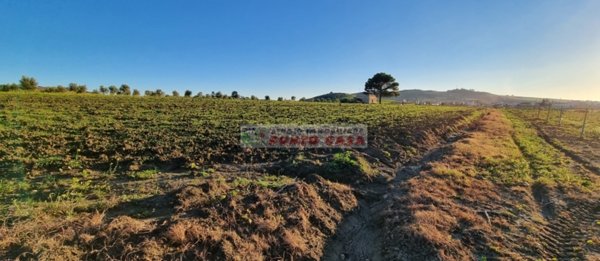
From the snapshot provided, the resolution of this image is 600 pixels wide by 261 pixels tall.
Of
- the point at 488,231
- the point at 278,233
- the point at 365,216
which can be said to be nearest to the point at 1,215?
the point at 278,233

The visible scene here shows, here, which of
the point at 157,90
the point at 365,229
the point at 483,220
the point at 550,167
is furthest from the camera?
the point at 157,90

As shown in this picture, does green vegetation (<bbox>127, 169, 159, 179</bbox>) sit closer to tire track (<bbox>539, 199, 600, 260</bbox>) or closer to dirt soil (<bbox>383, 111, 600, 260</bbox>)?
dirt soil (<bbox>383, 111, 600, 260</bbox>)

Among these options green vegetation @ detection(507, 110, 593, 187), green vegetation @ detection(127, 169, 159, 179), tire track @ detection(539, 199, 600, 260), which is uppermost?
green vegetation @ detection(127, 169, 159, 179)

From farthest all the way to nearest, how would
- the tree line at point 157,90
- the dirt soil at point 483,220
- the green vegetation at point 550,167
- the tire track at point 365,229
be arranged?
A: the tree line at point 157,90 < the green vegetation at point 550,167 < the tire track at point 365,229 < the dirt soil at point 483,220

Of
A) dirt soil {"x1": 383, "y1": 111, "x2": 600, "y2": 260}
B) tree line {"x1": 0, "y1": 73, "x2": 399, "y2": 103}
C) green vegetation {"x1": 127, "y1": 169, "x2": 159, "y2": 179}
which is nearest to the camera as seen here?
dirt soil {"x1": 383, "y1": 111, "x2": 600, "y2": 260}

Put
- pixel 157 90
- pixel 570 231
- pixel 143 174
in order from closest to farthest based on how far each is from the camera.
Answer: pixel 570 231 → pixel 143 174 → pixel 157 90

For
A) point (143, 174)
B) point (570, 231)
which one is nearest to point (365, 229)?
point (570, 231)

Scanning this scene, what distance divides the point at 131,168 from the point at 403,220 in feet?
21.1

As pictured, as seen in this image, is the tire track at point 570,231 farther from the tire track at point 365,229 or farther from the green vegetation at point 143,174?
the green vegetation at point 143,174

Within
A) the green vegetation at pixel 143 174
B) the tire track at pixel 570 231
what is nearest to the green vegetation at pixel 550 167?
the tire track at pixel 570 231

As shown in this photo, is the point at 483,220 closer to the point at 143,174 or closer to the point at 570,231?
the point at 570,231

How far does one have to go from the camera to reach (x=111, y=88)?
158 ft

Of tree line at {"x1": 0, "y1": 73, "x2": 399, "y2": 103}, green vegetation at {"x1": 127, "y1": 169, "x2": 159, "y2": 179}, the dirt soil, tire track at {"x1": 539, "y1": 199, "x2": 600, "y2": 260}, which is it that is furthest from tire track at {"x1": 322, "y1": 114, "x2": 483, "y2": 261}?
tree line at {"x1": 0, "y1": 73, "x2": 399, "y2": 103}

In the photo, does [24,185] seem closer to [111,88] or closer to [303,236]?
[303,236]
